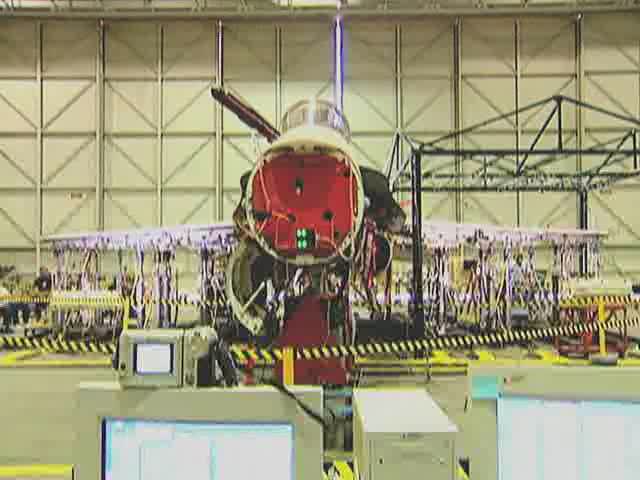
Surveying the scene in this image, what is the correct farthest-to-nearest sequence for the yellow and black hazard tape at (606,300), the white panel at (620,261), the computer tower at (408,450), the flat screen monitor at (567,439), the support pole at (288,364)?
the white panel at (620,261) → the yellow and black hazard tape at (606,300) → the support pole at (288,364) → the flat screen monitor at (567,439) → the computer tower at (408,450)

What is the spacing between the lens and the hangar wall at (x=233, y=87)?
18172 millimetres

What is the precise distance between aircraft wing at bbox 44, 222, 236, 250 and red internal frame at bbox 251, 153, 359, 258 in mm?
4773

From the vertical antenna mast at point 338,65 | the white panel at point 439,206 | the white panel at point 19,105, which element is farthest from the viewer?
the vertical antenna mast at point 338,65

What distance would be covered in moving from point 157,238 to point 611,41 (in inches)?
609

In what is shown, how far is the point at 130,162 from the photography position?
1836 cm

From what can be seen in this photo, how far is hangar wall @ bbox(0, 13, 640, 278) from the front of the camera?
715 inches

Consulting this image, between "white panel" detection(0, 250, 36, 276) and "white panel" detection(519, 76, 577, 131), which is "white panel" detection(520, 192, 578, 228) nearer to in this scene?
"white panel" detection(519, 76, 577, 131)

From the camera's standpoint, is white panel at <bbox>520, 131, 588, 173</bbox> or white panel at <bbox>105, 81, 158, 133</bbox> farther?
white panel at <bbox>105, 81, 158, 133</bbox>

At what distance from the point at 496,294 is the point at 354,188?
8223 millimetres

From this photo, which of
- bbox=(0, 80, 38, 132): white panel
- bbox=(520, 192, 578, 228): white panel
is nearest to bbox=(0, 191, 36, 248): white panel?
bbox=(0, 80, 38, 132): white panel

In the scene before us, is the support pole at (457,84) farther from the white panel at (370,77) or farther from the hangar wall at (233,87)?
the white panel at (370,77)

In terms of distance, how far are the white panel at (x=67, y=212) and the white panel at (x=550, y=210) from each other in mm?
13476

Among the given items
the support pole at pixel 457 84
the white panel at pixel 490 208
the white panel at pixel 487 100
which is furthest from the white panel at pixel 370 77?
the white panel at pixel 490 208

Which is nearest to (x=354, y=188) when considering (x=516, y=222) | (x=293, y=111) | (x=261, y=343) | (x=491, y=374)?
(x=293, y=111)
